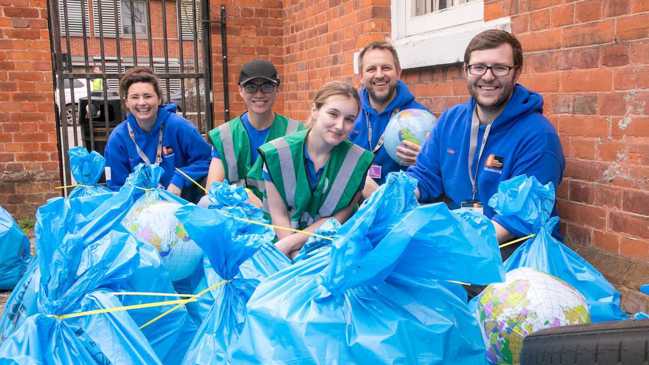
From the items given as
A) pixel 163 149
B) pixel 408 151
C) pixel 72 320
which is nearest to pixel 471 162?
pixel 408 151

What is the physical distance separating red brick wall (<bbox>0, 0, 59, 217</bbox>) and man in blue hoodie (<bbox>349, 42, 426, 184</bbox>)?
4068 mm

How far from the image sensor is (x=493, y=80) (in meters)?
2.88

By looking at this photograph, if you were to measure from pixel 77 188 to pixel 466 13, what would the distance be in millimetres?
2721

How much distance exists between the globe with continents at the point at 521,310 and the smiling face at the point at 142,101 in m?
2.74

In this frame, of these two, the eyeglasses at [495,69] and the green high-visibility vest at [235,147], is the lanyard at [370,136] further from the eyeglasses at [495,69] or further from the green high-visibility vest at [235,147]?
the eyeglasses at [495,69]

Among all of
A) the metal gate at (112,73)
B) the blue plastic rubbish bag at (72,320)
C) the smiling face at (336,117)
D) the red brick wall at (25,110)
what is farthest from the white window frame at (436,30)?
the red brick wall at (25,110)

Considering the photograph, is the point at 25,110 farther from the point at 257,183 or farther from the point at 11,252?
the point at 257,183

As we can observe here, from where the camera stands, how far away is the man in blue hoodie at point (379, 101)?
147 inches

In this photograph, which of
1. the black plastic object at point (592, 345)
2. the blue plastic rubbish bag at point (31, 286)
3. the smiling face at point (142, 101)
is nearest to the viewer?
the black plastic object at point (592, 345)

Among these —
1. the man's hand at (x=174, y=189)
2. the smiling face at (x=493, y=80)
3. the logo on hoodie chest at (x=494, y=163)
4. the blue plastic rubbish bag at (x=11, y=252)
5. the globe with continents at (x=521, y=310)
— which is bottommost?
the blue plastic rubbish bag at (x=11, y=252)

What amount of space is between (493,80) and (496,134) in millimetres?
256

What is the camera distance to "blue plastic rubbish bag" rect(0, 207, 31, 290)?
A: 430 cm

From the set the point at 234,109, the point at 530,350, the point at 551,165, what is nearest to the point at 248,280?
the point at 530,350

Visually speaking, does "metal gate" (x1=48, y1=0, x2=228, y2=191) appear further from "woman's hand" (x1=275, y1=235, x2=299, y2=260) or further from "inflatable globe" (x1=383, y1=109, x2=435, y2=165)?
"woman's hand" (x1=275, y1=235, x2=299, y2=260)
